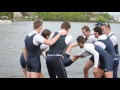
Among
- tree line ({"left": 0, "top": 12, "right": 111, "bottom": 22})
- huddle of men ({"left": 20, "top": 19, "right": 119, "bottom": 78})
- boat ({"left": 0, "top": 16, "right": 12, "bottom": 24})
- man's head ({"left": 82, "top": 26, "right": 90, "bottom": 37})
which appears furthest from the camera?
boat ({"left": 0, "top": 16, "right": 12, "bottom": 24})

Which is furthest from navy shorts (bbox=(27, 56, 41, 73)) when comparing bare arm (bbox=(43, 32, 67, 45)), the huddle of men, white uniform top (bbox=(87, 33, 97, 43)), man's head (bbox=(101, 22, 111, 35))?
man's head (bbox=(101, 22, 111, 35))

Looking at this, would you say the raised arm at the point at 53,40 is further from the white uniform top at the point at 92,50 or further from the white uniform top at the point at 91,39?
the white uniform top at the point at 91,39

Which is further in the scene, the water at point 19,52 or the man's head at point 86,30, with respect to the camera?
the water at point 19,52

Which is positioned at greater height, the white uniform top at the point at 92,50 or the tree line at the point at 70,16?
the tree line at the point at 70,16

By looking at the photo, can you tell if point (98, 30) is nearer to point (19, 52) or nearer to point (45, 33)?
point (45, 33)

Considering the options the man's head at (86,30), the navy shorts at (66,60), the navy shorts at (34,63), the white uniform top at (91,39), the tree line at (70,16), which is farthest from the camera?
the tree line at (70,16)

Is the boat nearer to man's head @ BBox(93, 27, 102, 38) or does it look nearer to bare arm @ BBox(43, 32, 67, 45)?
bare arm @ BBox(43, 32, 67, 45)

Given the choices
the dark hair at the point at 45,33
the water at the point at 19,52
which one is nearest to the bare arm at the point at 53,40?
the dark hair at the point at 45,33

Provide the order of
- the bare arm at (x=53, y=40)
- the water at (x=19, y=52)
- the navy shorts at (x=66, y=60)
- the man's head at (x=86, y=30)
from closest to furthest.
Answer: the bare arm at (x=53, y=40) → the navy shorts at (x=66, y=60) → the man's head at (x=86, y=30) → the water at (x=19, y=52)

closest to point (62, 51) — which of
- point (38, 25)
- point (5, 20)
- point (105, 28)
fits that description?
point (38, 25)

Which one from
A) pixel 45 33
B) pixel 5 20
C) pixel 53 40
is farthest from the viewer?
pixel 5 20
